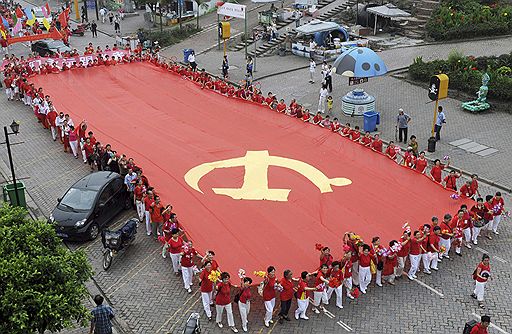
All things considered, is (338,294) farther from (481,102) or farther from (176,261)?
(481,102)

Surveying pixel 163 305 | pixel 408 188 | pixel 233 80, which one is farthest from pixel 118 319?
pixel 233 80

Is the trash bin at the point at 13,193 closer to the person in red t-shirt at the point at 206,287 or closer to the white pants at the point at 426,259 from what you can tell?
the person in red t-shirt at the point at 206,287

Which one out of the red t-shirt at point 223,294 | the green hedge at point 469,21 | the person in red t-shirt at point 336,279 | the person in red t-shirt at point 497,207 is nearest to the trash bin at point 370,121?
the person in red t-shirt at point 497,207

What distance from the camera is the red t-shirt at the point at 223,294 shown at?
1362 cm

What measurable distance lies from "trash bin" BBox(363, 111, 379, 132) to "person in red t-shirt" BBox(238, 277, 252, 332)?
14349 millimetres

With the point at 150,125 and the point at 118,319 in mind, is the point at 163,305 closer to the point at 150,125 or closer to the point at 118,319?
the point at 118,319

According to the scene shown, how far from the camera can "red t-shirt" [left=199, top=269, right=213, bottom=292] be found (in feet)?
45.6

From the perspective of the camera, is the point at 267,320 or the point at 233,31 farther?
the point at 233,31

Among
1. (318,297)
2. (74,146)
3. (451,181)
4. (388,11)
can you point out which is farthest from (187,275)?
(388,11)

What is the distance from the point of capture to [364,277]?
49.4 ft

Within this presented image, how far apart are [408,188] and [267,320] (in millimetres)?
7606

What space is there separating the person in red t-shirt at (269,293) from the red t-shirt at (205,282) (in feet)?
4.44

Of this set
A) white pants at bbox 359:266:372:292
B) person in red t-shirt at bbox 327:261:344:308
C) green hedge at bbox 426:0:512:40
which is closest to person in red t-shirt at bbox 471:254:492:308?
white pants at bbox 359:266:372:292

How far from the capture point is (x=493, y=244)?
17453mm
